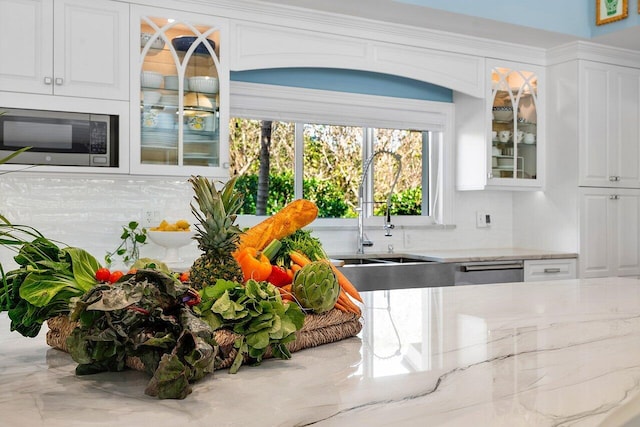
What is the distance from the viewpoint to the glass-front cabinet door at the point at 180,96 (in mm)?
3289

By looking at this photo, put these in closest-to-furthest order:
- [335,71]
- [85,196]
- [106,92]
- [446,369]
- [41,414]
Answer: [41,414]
[446,369]
[106,92]
[85,196]
[335,71]

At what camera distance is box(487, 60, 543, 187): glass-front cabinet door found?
4387 mm

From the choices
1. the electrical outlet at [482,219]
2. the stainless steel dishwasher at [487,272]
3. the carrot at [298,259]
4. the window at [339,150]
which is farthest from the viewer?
the electrical outlet at [482,219]

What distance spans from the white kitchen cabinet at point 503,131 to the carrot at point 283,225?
3236mm

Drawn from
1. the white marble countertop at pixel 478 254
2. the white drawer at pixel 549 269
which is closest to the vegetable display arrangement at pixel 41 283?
the white marble countertop at pixel 478 254

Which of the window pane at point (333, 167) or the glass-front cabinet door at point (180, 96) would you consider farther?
the window pane at point (333, 167)

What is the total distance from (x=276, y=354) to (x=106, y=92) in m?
2.48

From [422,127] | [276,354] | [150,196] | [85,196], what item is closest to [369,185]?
[422,127]

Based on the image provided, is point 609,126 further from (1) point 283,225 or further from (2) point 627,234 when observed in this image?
(1) point 283,225

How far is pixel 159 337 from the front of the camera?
0.89 metres

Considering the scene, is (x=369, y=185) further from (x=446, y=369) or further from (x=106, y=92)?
(x=446, y=369)

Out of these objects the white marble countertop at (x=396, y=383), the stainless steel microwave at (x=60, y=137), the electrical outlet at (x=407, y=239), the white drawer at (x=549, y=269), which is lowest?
the white drawer at (x=549, y=269)

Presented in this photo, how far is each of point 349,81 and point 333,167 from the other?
0.60 meters

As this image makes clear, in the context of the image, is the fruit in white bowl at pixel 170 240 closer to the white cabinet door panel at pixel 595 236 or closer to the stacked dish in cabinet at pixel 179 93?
the stacked dish in cabinet at pixel 179 93
